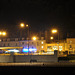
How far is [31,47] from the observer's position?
57.9 metres

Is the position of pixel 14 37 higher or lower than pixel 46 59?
higher

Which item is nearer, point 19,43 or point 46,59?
point 46,59

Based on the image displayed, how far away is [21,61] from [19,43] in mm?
27987

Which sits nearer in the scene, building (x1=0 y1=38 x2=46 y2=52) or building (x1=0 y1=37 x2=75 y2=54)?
building (x1=0 y1=37 x2=75 y2=54)

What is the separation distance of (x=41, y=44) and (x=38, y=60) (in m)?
27.1

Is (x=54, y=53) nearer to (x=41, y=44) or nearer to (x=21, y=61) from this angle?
(x=21, y=61)

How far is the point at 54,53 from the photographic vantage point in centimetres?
2980

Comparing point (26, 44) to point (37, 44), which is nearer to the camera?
point (37, 44)

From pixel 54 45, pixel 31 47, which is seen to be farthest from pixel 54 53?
pixel 31 47

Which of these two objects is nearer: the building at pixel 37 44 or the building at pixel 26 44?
the building at pixel 37 44
